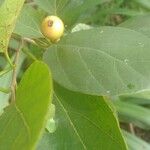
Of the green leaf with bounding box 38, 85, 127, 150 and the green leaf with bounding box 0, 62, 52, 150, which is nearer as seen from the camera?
the green leaf with bounding box 0, 62, 52, 150

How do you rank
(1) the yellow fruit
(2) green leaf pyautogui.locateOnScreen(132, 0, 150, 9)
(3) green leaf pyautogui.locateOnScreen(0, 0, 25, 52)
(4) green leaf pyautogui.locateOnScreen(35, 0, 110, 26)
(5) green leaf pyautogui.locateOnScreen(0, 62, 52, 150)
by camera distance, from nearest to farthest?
(5) green leaf pyautogui.locateOnScreen(0, 62, 52, 150) < (3) green leaf pyautogui.locateOnScreen(0, 0, 25, 52) < (1) the yellow fruit < (4) green leaf pyautogui.locateOnScreen(35, 0, 110, 26) < (2) green leaf pyautogui.locateOnScreen(132, 0, 150, 9)

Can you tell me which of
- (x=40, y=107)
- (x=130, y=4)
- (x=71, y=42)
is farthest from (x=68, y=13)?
(x=130, y=4)

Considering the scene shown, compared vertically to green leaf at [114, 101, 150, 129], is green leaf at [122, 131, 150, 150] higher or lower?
lower

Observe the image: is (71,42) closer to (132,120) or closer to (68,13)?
(68,13)

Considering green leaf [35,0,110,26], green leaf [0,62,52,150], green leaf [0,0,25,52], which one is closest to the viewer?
green leaf [0,62,52,150]

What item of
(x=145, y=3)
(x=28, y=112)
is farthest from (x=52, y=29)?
(x=145, y=3)

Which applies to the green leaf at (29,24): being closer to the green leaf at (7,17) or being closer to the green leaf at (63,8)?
the green leaf at (63,8)

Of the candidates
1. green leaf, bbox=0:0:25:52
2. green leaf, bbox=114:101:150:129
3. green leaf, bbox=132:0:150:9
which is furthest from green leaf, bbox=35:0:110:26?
green leaf, bbox=114:101:150:129

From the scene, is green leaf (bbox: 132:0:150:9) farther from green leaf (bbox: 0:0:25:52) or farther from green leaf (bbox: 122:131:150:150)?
green leaf (bbox: 0:0:25:52)
